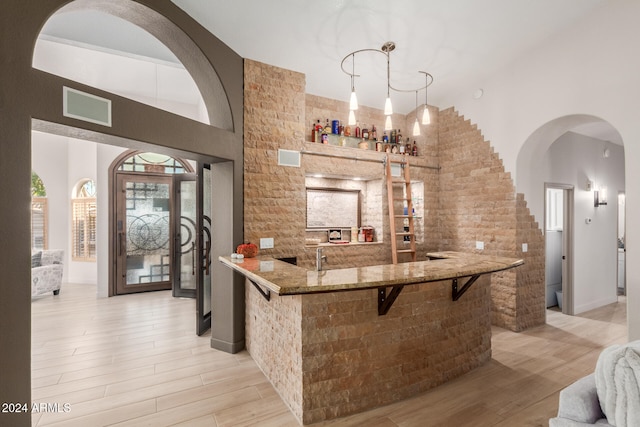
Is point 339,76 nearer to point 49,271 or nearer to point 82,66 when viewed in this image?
point 82,66

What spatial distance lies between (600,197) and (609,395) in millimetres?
5321

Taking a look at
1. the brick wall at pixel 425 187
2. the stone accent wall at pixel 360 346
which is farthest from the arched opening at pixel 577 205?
the stone accent wall at pixel 360 346

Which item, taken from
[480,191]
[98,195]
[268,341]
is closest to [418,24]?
[480,191]

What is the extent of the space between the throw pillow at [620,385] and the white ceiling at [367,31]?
9.72ft

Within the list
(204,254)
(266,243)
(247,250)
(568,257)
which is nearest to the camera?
(247,250)

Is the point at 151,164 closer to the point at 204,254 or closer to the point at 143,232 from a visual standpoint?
the point at 143,232

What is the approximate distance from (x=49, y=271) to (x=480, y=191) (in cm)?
739

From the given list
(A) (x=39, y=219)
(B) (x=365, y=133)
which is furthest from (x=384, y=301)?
(A) (x=39, y=219)

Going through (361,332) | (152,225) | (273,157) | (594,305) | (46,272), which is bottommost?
(594,305)

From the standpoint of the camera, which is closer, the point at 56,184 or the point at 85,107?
the point at 85,107

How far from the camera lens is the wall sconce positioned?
503 cm

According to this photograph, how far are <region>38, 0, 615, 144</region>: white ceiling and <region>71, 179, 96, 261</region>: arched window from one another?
4515 mm

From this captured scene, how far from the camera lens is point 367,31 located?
3059mm

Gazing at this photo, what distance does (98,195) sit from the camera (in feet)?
18.7
